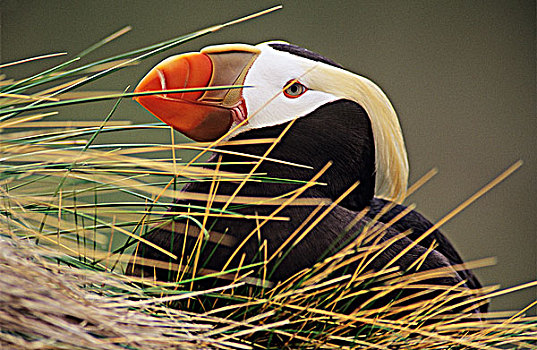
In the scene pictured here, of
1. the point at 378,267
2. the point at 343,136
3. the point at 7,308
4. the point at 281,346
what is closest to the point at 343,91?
the point at 343,136

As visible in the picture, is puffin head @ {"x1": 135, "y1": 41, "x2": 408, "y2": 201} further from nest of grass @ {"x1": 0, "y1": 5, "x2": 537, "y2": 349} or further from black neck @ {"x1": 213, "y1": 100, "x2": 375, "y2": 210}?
nest of grass @ {"x1": 0, "y1": 5, "x2": 537, "y2": 349}

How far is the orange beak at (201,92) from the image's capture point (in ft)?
1.60

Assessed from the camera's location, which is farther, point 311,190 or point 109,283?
point 311,190

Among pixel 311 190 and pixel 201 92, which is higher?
pixel 201 92

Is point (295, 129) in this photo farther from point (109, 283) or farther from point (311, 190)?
point (109, 283)

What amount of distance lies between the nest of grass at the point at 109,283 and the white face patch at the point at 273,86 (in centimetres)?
18

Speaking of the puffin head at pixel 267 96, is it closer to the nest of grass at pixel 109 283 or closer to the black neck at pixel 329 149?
the black neck at pixel 329 149

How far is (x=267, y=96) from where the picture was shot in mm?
560

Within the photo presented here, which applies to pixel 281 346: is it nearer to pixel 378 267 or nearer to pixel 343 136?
pixel 378 267

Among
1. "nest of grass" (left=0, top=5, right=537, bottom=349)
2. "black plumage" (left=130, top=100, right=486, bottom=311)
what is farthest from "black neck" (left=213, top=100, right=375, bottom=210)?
"nest of grass" (left=0, top=5, right=537, bottom=349)

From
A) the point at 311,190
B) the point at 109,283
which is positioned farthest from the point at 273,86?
the point at 109,283

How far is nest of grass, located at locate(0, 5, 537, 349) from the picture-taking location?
0.85 ft

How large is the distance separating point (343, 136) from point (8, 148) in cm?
33

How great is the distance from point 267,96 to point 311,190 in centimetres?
11
